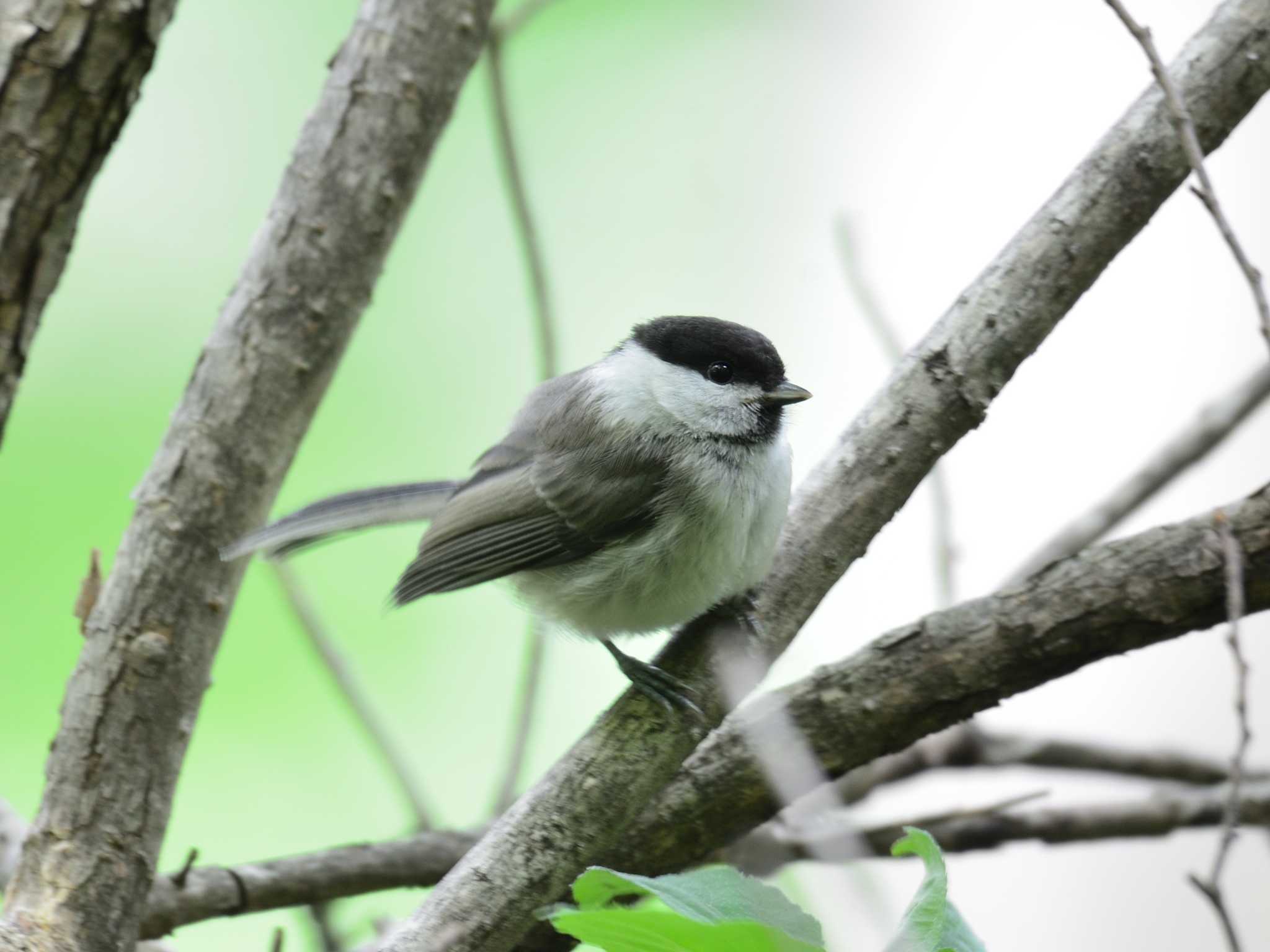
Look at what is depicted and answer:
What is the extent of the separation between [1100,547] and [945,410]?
0.34 meters

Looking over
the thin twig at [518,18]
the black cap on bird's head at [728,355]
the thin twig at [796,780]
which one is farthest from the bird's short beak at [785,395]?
the thin twig at [518,18]

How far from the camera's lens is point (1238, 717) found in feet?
5.41

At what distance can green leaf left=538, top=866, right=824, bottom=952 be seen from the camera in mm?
1021

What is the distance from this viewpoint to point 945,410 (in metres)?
2.01

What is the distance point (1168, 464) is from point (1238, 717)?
1.23 meters

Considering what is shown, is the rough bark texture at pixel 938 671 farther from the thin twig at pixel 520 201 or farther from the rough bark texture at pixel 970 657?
the thin twig at pixel 520 201

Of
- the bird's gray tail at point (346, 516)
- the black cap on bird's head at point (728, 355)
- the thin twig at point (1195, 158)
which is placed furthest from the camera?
the black cap on bird's head at point (728, 355)

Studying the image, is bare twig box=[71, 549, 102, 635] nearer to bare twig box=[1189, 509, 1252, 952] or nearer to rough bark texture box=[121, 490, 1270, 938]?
rough bark texture box=[121, 490, 1270, 938]

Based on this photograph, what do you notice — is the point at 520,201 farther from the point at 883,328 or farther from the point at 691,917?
the point at 691,917

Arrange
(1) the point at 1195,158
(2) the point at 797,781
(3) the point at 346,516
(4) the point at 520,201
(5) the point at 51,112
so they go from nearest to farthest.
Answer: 1. (2) the point at 797,781
2. (1) the point at 1195,158
3. (5) the point at 51,112
4. (3) the point at 346,516
5. (4) the point at 520,201

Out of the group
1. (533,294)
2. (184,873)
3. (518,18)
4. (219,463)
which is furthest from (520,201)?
(184,873)

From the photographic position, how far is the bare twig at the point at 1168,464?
107 inches

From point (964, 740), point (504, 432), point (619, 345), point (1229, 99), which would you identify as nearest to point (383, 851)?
point (504, 432)

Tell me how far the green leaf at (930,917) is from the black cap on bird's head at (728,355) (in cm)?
128
